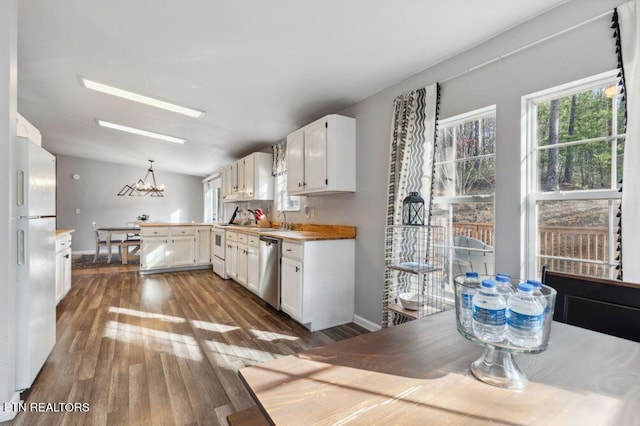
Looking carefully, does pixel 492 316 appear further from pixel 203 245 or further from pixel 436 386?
pixel 203 245

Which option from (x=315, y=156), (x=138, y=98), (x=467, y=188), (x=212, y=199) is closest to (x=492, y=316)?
(x=467, y=188)

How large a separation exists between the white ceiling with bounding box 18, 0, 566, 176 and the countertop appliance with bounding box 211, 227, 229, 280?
2.10 metres

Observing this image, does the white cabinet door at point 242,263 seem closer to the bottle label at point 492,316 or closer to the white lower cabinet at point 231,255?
the white lower cabinet at point 231,255

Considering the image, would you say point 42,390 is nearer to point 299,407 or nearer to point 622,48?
point 299,407

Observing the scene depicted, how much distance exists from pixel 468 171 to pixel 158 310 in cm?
358

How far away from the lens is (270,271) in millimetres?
3471

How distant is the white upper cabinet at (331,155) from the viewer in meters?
3.10

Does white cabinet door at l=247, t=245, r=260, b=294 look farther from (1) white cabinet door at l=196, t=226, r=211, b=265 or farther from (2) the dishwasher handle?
(1) white cabinet door at l=196, t=226, r=211, b=265

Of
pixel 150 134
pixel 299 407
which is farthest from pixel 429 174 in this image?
pixel 150 134

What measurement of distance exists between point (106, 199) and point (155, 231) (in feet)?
14.7

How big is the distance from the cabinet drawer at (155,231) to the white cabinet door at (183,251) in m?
0.18

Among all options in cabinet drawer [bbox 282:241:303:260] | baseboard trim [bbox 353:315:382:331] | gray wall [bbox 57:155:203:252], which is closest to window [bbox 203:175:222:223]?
gray wall [bbox 57:155:203:252]

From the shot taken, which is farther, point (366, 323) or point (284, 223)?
point (284, 223)

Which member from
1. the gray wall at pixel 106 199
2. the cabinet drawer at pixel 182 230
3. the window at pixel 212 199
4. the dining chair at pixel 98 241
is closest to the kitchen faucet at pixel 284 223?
the cabinet drawer at pixel 182 230
